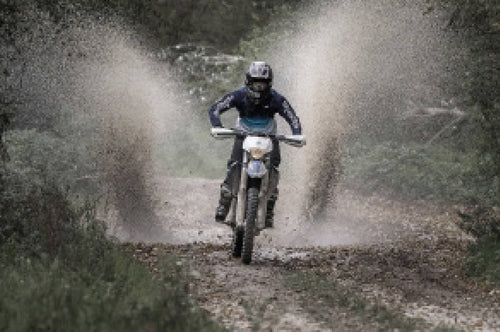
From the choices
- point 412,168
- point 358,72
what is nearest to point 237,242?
point 412,168

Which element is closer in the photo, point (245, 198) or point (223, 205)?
point (245, 198)

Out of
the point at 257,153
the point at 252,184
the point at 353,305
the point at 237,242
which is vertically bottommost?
the point at 353,305

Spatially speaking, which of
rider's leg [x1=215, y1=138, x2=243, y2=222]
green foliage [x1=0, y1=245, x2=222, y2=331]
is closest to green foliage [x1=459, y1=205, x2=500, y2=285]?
rider's leg [x1=215, y1=138, x2=243, y2=222]

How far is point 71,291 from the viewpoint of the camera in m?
6.71

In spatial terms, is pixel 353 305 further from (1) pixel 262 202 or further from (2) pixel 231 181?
(2) pixel 231 181

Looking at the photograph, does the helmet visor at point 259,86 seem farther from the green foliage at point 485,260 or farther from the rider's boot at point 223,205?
the green foliage at point 485,260

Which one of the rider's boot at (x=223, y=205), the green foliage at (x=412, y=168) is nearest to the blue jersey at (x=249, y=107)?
the rider's boot at (x=223, y=205)

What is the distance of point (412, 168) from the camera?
21344 mm

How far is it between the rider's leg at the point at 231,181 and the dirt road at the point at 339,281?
60 cm

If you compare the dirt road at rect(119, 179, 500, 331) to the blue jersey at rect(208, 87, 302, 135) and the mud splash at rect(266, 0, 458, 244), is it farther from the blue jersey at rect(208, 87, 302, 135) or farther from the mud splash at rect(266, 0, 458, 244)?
the mud splash at rect(266, 0, 458, 244)

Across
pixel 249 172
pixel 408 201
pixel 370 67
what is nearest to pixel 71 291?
pixel 249 172

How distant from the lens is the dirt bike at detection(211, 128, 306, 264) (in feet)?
35.6

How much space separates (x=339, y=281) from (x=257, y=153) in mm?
2009

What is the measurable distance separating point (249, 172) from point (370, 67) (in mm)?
12943
